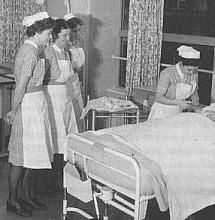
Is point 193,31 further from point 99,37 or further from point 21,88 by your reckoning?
point 21,88

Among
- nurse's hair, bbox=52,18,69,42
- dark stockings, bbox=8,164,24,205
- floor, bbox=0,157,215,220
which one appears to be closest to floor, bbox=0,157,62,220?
floor, bbox=0,157,215,220

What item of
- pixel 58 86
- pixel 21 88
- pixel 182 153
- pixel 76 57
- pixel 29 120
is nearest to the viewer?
pixel 182 153

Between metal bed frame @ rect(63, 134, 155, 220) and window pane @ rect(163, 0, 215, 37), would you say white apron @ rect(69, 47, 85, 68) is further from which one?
metal bed frame @ rect(63, 134, 155, 220)

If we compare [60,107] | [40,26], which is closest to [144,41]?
[60,107]

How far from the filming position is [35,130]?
3.40m

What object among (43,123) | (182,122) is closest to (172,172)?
(182,122)

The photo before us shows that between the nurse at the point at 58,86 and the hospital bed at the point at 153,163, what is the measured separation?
0.77m

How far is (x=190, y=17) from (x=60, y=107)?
1592mm

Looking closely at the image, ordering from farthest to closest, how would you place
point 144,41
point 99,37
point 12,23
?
point 12,23 < point 99,37 < point 144,41

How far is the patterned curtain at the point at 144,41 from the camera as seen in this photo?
4.44 metres

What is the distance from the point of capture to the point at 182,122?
3.08 metres

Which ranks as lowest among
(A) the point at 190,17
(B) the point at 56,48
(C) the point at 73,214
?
(C) the point at 73,214

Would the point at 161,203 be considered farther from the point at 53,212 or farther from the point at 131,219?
the point at 53,212

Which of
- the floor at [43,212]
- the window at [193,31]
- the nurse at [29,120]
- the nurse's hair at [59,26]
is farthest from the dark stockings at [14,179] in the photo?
the window at [193,31]
